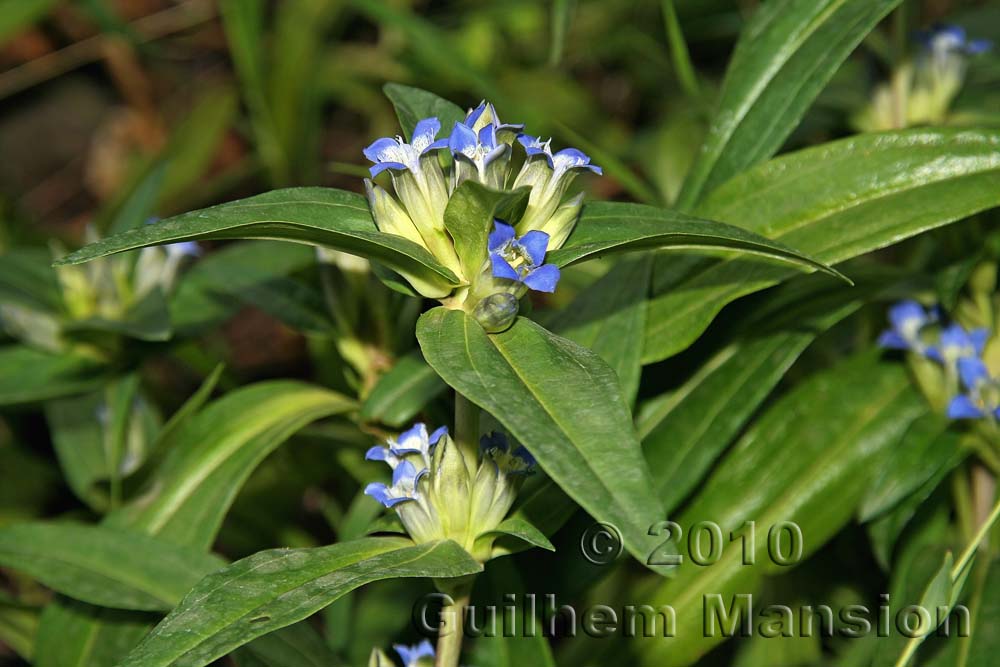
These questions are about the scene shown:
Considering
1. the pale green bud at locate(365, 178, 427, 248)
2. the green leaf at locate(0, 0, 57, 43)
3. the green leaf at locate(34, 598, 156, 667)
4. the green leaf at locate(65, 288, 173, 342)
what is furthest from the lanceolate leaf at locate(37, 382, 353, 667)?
the green leaf at locate(0, 0, 57, 43)

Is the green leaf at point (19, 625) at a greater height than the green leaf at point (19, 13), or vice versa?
the green leaf at point (19, 13)

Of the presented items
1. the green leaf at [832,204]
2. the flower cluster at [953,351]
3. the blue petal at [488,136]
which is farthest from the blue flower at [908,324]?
the blue petal at [488,136]

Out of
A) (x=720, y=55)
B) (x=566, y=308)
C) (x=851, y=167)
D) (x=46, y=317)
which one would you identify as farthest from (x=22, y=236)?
(x=720, y=55)

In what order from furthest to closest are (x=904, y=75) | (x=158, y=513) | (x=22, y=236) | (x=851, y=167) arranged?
(x=22, y=236)
(x=904, y=75)
(x=158, y=513)
(x=851, y=167)

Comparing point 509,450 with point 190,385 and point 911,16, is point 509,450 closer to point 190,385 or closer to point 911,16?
point 911,16

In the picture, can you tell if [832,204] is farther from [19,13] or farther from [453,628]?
[19,13]

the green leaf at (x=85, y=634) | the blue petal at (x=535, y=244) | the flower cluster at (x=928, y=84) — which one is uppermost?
the flower cluster at (x=928, y=84)

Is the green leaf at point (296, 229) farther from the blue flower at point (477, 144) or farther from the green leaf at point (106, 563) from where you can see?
the green leaf at point (106, 563)
